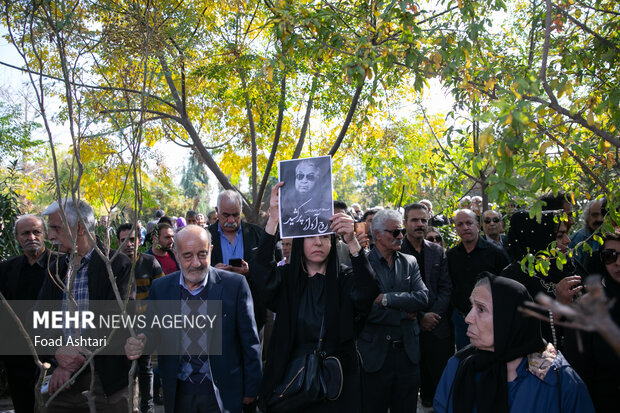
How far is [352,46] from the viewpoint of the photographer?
14.4 feet

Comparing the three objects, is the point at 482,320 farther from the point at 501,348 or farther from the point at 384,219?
the point at 384,219

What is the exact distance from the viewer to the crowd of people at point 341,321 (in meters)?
2.94

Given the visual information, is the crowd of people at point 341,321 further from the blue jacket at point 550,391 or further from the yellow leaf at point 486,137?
the yellow leaf at point 486,137

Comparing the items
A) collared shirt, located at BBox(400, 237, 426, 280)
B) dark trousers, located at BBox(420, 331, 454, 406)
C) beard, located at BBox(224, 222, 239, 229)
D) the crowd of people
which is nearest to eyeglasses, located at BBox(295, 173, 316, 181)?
the crowd of people

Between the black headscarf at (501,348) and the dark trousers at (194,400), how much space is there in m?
1.78

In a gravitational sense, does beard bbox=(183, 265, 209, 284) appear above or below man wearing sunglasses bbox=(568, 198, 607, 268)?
below

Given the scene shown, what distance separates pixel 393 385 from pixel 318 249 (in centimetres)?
173

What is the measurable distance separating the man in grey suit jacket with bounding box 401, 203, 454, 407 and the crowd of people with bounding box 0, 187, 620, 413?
0.02m

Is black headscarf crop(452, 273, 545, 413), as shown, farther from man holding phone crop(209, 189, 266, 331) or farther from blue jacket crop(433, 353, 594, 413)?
man holding phone crop(209, 189, 266, 331)

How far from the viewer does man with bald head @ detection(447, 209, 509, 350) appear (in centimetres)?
615

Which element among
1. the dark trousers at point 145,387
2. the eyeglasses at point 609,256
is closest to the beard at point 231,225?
the dark trousers at point 145,387

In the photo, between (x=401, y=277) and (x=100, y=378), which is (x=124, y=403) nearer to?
(x=100, y=378)

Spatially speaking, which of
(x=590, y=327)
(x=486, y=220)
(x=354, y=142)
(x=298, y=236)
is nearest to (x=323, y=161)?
(x=298, y=236)

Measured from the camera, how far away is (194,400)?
3.84 meters
